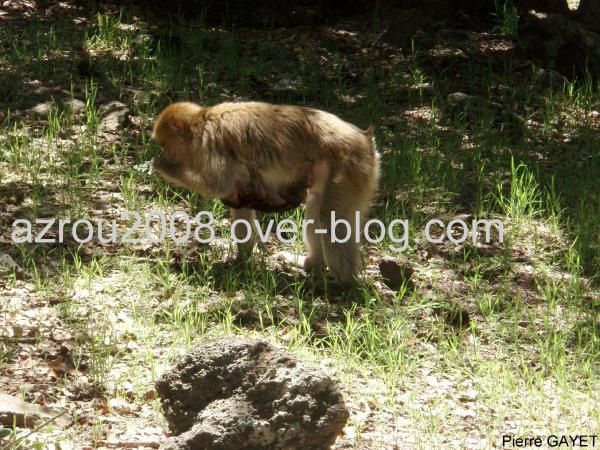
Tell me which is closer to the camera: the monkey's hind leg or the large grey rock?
the large grey rock

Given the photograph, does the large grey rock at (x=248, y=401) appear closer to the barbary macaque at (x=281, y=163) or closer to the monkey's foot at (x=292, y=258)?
the barbary macaque at (x=281, y=163)

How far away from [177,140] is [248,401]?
117 inches

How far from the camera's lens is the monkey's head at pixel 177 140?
7.12 meters

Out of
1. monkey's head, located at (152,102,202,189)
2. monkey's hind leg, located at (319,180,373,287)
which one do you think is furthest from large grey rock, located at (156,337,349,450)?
monkey's head, located at (152,102,202,189)

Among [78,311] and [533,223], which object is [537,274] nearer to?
[533,223]

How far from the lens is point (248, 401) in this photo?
15.3 ft

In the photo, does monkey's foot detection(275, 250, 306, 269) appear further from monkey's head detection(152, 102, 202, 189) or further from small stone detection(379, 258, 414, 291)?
monkey's head detection(152, 102, 202, 189)

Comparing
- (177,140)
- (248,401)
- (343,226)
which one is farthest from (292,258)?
A: (248,401)

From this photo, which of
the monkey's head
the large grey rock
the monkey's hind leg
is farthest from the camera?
the monkey's head

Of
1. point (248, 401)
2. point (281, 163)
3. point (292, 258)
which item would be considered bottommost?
point (292, 258)

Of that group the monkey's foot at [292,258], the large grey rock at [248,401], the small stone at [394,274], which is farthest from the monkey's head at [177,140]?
the large grey rock at [248,401]

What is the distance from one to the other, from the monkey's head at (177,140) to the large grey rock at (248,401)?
2.47 metres

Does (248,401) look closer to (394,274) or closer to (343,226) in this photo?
(343,226)

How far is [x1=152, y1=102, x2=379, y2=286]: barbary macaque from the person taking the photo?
6.90 metres
